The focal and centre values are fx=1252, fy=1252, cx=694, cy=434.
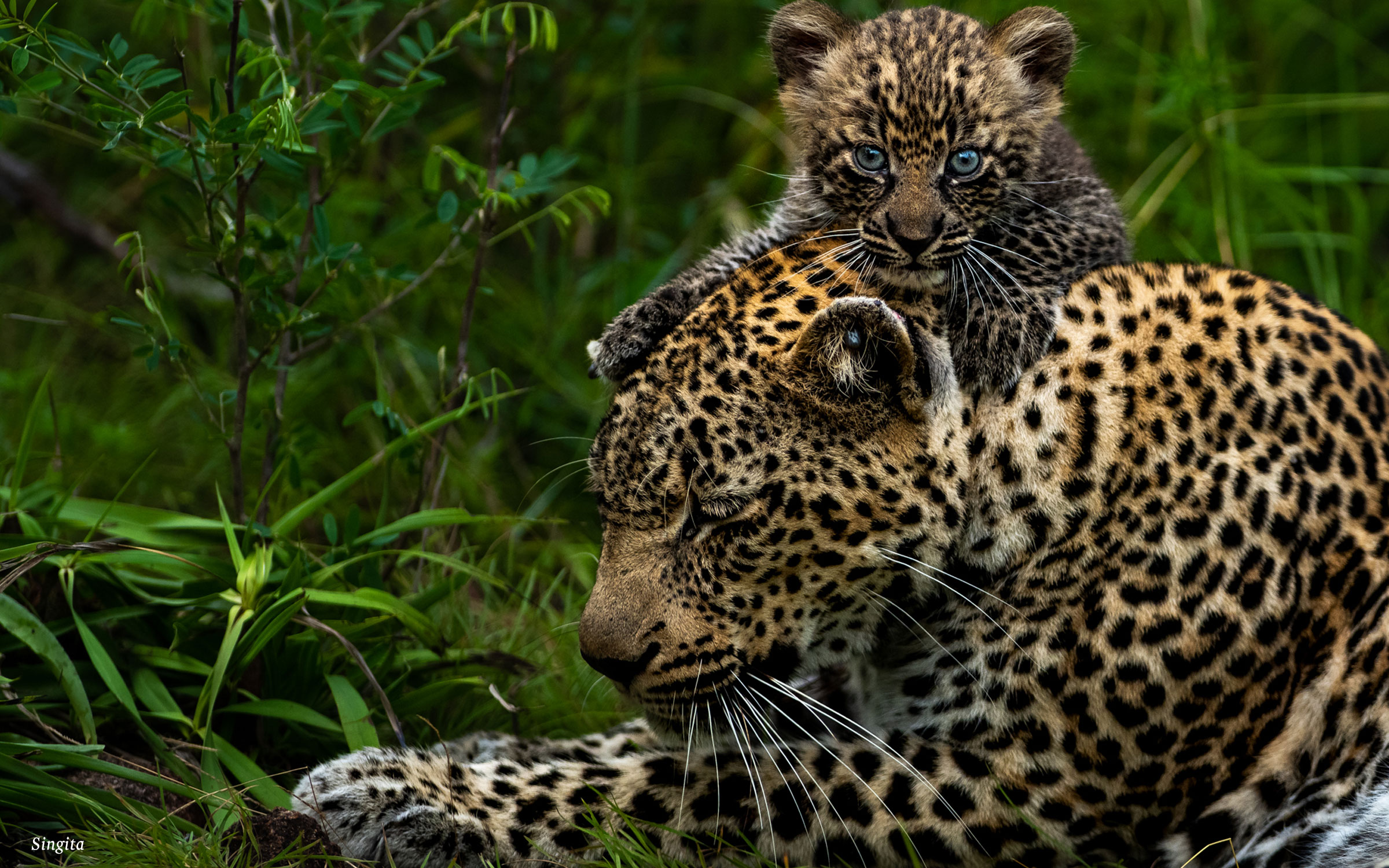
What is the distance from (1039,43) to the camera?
497cm

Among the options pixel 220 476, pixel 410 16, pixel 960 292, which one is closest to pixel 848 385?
pixel 960 292

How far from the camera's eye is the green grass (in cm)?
418

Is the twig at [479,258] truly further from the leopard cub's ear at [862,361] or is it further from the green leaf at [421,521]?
the leopard cub's ear at [862,361]

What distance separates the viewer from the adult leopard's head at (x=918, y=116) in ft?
14.0

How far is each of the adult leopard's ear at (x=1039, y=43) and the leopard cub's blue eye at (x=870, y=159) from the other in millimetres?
743

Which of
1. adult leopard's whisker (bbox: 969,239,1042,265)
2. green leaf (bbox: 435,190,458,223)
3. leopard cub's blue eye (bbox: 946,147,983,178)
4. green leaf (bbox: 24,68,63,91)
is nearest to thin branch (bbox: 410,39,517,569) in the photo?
green leaf (bbox: 435,190,458,223)

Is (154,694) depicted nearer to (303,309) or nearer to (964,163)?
(303,309)

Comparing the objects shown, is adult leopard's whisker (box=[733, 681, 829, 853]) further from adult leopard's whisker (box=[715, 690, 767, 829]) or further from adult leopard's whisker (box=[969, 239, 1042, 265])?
adult leopard's whisker (box=[969, 239, 1042, 265])

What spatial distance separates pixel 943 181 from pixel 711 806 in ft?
7.71

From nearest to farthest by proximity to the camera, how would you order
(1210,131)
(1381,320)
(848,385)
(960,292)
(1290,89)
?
(848,385) → (960,292) → (1210,131) → (1381,320) → (1290,89)

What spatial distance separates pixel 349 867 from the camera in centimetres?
375

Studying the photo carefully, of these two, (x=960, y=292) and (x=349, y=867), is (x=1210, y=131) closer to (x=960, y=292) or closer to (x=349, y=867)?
(x=960, y=292)

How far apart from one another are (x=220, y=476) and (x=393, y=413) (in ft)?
7.32

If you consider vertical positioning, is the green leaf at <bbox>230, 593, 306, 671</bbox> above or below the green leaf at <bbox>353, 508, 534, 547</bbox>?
below
